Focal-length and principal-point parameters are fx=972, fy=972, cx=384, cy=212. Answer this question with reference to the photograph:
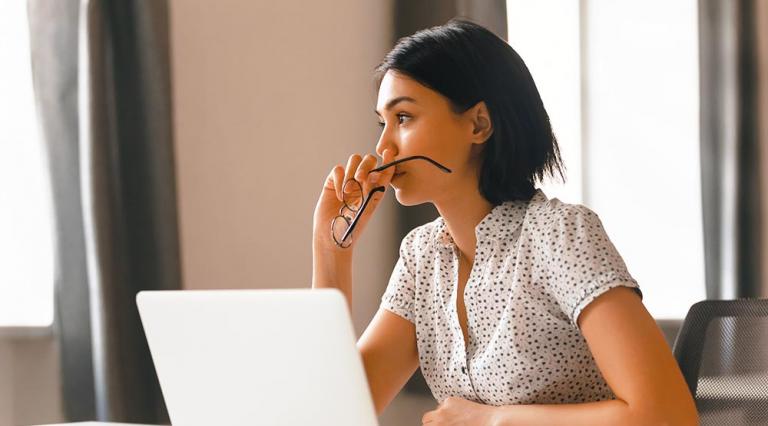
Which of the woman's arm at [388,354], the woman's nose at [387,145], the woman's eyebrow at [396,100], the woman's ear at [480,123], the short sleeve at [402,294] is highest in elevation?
the woman's eyebrow at [396,100]

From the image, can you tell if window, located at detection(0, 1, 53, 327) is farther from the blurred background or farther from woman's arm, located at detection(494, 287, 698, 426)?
woman's arm, located at detection(494, 287, 698, 426)

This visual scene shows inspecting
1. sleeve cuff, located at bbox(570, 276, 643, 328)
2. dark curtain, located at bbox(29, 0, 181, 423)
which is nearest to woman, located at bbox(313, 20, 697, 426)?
sleeve cuff, located at bbox(570, 276, 643, 328)

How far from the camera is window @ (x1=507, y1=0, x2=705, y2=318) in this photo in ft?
9.37

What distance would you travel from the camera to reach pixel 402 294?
1.47 metres

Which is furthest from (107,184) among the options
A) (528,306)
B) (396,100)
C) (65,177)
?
(528,306)

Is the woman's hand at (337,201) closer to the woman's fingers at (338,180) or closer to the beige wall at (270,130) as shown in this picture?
the woman's fingers at (338,180)

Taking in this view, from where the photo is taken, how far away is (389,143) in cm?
134

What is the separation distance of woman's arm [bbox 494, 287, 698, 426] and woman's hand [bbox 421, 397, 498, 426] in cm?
1

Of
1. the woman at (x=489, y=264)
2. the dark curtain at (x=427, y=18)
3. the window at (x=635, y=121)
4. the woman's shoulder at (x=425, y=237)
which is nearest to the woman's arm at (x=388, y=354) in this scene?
the woman at (x=489, y=264)

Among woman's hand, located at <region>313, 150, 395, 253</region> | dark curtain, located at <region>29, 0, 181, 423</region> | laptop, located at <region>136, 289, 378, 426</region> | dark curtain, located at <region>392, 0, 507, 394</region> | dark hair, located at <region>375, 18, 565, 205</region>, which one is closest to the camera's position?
laptop, located at <region>136, 289, 378, 426</region>

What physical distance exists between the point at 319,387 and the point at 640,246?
2224 millimetres

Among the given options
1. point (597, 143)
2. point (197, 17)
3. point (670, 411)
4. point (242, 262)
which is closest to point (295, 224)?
point (242, 262)

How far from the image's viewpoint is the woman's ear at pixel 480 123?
4.35 ft

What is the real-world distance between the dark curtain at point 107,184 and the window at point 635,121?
123 centimetres
